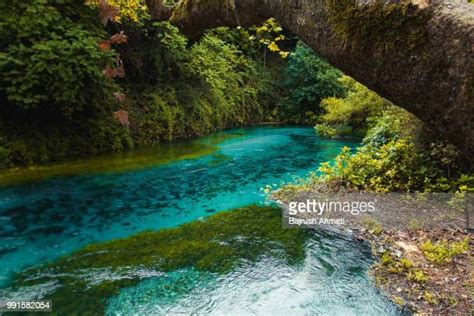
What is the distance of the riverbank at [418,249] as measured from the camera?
378 centimetres

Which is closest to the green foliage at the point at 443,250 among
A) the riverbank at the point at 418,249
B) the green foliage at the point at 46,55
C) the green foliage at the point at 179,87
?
the riverbank at the point at 418,249

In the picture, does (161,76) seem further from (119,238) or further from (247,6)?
(247,6)

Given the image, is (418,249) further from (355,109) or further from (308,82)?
(308,82)

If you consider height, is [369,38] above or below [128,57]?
below

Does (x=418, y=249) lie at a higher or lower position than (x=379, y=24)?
lower

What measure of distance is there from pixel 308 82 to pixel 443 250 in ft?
57.6

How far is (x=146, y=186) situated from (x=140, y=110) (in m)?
Result: 5.37

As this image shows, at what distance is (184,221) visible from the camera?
620cm

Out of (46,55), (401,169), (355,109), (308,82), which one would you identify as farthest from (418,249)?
(308,82)

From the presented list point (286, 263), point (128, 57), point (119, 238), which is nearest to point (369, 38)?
point (286, 263)

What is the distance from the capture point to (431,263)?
4.38 metres

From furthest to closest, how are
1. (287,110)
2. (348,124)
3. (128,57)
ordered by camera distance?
(287,110) < (348,124) < (128,57)

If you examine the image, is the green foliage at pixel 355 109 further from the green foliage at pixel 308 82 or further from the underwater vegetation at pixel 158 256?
the underwater vegetation at pixel 158 256

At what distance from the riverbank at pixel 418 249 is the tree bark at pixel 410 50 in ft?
9.32
